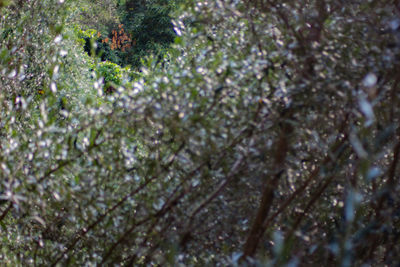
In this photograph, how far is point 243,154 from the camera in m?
2.01

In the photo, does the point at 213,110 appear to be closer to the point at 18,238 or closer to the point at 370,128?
the point at 370,128

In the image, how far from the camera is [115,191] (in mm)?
2461

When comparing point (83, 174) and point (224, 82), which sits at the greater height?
point (224, 82)

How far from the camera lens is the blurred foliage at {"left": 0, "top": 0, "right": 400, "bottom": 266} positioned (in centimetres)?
187

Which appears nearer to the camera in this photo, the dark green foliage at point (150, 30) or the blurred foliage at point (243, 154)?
Result: the blurred foliage at point (243, 154)

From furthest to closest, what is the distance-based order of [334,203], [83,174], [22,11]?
1. [22,11]
2. [334,203]
3. [83,174]

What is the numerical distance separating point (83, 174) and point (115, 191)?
319mm

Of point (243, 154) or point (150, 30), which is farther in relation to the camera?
point (150, 30)

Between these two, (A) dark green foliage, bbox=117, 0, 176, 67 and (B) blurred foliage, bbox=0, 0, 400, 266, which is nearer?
(B) blurred foliage, bbox=0, 0, 400, 266

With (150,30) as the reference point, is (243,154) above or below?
below

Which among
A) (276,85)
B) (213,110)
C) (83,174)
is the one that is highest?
(276,85)

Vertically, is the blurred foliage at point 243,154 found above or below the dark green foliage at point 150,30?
below

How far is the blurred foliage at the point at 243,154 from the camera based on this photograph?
1866 mm

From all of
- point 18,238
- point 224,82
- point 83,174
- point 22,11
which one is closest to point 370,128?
point 224,82
